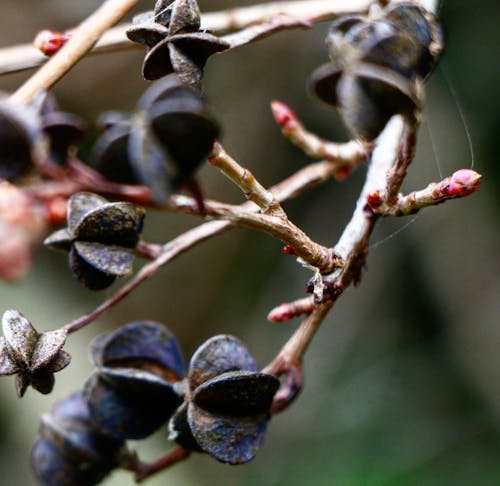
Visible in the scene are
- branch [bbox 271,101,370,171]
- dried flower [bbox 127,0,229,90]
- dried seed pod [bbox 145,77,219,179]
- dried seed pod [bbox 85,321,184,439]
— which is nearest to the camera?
dried seed pod [bbox 145,77,219,179]

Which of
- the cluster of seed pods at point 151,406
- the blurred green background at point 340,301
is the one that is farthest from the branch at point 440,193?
the blurred green background at point 340,301

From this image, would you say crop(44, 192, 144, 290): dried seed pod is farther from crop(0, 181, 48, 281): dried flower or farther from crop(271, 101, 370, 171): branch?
crop(271, 101, 370, 171): branch

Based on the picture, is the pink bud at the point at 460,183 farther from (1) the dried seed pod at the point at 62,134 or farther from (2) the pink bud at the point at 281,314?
(1) the dried seed pod at the point at 62,134

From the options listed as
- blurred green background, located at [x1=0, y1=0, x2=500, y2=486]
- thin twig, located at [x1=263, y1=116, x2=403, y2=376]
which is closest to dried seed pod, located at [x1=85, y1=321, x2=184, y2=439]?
thin twig, located at [x1=263, y1=116, x2=403, y2=376]

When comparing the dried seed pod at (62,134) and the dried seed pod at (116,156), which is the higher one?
the dried seed pod at (116,156)

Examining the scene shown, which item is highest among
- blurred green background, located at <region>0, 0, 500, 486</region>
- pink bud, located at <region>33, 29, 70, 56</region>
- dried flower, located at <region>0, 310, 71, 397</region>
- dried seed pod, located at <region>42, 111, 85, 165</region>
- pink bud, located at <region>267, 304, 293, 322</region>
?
pink bud, located at <region>33, 29, 70, 56</region>

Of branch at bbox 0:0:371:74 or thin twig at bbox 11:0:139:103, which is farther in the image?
branch at bbox 0:0:371:74

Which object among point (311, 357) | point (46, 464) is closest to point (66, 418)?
point (46, 464)
